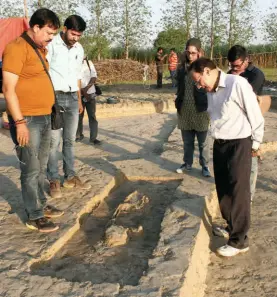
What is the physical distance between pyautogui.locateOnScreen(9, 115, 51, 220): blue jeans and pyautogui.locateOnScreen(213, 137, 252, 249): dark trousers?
1.53 meters

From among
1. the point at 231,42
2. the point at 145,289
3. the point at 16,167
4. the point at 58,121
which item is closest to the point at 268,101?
the point at 58,121

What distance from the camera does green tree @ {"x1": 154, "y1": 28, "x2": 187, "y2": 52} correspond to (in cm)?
2584

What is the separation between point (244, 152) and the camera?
311 centimetres

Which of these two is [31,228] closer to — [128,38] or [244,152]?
[244,152]

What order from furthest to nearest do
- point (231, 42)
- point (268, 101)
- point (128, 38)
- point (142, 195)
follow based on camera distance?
point (128, 38) → point (231, 42) → point (142, 195) → point (268, 101)

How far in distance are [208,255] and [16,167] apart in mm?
3381

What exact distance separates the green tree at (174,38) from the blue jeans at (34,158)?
2356 centimetres

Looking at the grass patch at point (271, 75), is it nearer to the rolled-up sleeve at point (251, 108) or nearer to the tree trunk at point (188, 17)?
the tree trunk at point (188, 17)

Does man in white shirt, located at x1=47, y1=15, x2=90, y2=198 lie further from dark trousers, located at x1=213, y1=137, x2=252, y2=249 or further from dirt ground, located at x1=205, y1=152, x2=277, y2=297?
dirt ground, located at x1=205, y1=152, x2=277, y2=297

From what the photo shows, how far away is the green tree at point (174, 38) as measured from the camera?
84.8 ft

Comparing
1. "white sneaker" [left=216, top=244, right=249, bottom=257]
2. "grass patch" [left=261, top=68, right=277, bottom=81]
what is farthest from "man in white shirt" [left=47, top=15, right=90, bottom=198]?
"grass patch" [left=261, top=68, right=277, bottom=81]

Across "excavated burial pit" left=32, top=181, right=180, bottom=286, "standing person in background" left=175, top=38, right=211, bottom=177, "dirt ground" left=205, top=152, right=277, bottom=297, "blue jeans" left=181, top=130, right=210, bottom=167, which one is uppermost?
"standing person in background" left=175, top=38, right=211, bottom=177

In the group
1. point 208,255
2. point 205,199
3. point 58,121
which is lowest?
point 208,255

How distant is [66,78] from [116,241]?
1.83 metres
